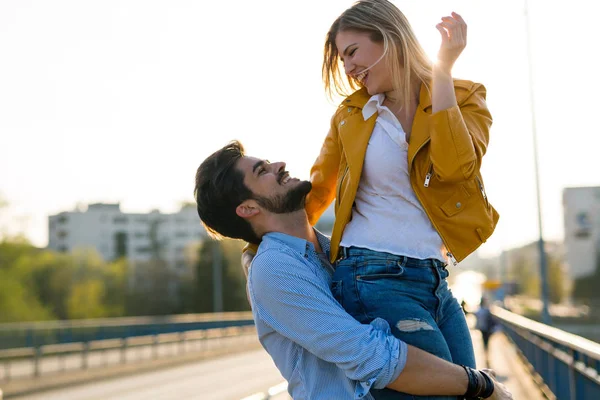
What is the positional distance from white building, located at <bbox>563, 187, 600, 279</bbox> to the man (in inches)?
3876

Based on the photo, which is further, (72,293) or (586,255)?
(586,255)

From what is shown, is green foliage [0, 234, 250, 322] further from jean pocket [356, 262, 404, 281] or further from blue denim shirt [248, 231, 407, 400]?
jean pocket [356, 262, 404, 281]

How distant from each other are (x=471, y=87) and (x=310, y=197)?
34.8 inches

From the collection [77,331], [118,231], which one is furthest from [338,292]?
[118,231]

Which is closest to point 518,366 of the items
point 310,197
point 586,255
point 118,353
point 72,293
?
point 118,353

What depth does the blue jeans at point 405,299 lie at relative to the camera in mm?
2982

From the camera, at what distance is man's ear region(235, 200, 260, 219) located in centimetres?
339

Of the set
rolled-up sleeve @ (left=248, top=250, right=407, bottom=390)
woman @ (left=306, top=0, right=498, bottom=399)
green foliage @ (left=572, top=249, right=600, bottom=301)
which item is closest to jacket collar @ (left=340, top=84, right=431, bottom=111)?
woman @ (left=306, top=0, right=498, bottom=399)

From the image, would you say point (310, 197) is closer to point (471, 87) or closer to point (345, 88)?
point (345, 88)

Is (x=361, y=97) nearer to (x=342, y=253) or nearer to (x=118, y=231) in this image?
(x=342, y=253)

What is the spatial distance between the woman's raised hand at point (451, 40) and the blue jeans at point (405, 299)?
2.26ft

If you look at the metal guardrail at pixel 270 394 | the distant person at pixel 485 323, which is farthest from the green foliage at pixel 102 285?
the metal guardrail at pixel 270 394

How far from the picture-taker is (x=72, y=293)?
213ft

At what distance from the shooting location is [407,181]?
3.18m
